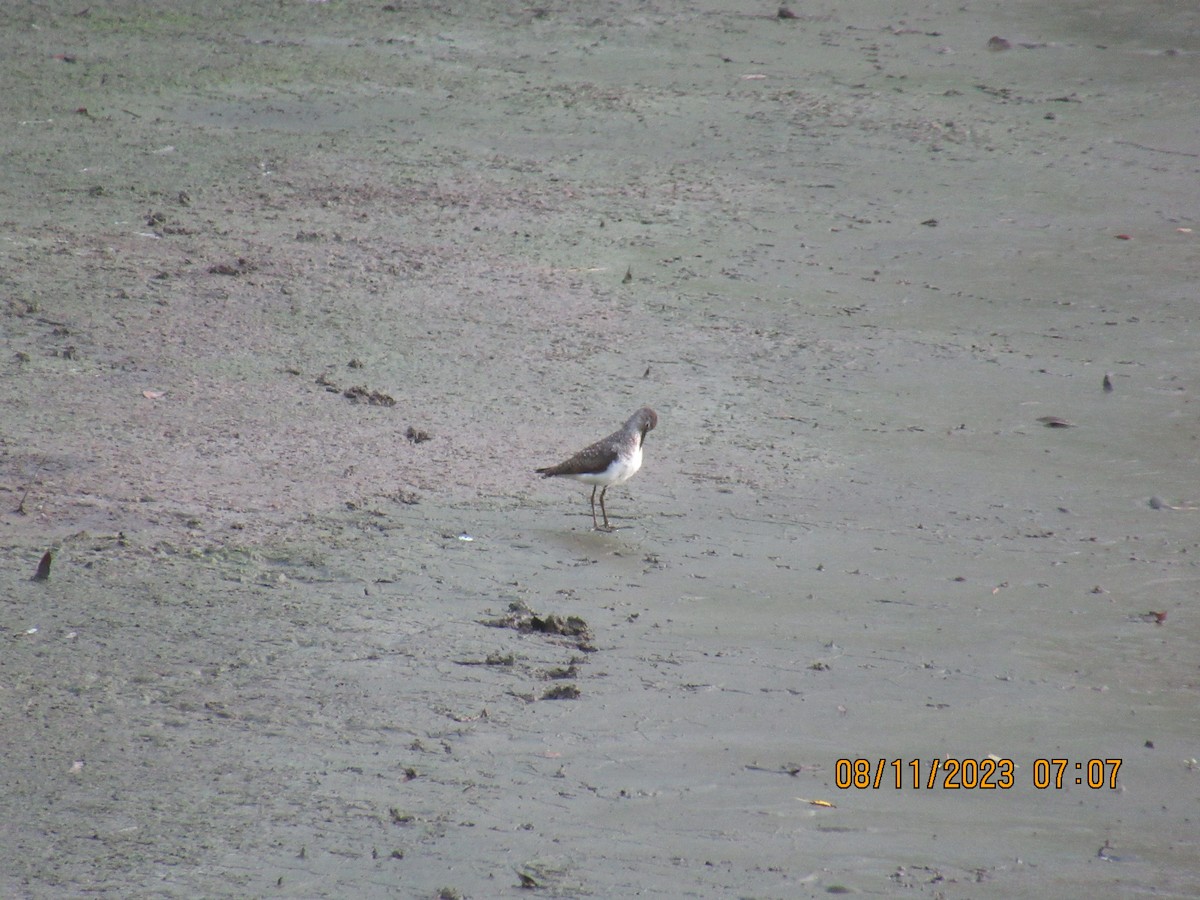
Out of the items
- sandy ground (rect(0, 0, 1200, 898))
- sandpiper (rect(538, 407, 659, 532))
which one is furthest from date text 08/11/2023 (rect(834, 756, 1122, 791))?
sandpiper (rect(538, 407, 659, 532))

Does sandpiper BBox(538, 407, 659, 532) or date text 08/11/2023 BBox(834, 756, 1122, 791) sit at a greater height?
sandpiper BBox(538, 407, 659, 532)

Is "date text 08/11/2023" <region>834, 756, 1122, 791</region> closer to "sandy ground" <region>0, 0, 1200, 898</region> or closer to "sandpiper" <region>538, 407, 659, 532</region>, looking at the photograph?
"sandy ground" <region>0, 0, 1200, 898</region>

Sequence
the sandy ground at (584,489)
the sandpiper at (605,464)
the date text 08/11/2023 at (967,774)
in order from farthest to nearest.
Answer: the sandpiper at (605,464), the date text 08/11/2023 at (967,774), the sandy ground at (584,489)

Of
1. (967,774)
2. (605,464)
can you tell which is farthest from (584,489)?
(967,774)

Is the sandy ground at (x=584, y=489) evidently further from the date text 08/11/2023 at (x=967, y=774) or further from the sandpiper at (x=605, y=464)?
the sandpiper at (x=605, y=464)

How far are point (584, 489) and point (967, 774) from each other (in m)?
2.63

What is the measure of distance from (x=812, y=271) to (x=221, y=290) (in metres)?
3.98

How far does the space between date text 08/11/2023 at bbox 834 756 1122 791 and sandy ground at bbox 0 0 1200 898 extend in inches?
0.8

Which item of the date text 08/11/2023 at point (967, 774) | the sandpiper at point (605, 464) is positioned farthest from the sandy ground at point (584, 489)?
the sandpiper at point (605, 464)

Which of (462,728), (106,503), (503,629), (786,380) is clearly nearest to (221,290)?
(106,503)

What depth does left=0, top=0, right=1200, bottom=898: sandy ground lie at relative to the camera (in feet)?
14.5

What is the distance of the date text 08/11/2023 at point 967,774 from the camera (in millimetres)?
4664

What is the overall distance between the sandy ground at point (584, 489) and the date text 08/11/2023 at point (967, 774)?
0.02m

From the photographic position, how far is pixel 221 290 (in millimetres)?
8953
